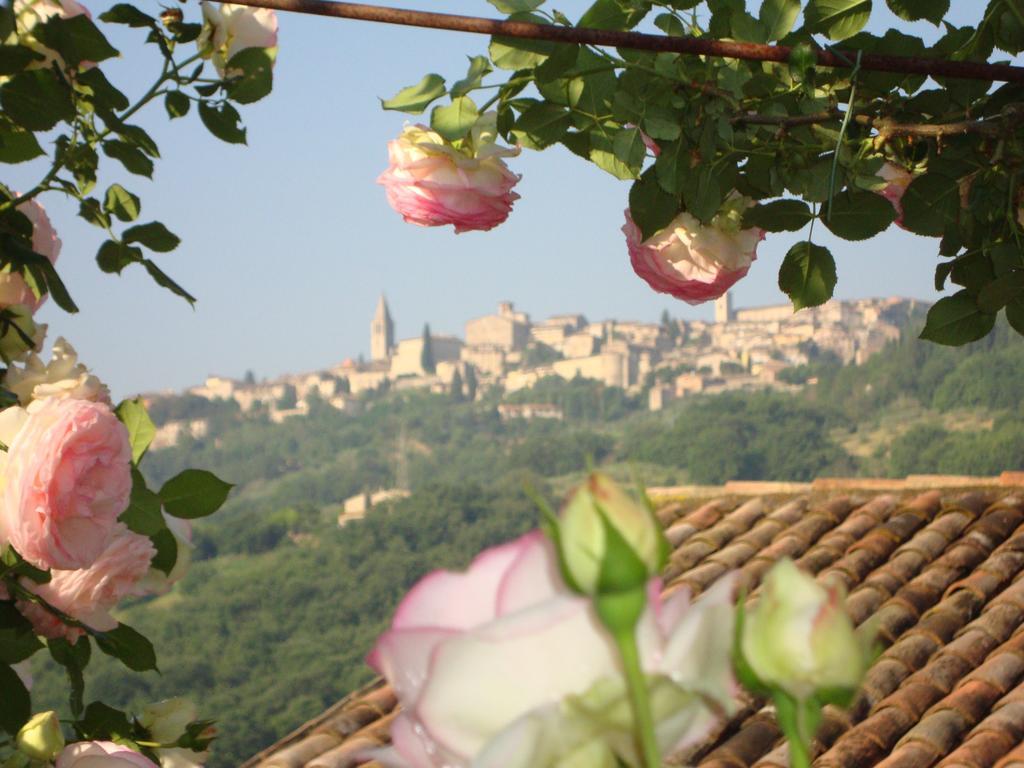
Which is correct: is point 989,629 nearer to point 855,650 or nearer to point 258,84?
point 258,84

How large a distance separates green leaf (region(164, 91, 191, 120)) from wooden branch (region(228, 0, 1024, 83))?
42cm

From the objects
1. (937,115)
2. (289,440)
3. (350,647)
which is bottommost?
(350,647)

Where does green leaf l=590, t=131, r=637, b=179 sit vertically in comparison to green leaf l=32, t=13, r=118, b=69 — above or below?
below

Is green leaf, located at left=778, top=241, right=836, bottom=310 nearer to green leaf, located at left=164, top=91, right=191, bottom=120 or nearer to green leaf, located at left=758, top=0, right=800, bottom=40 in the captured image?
green leaf, located at left=758, top=0, right=800, bottom=40

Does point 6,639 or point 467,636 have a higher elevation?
point 467,636

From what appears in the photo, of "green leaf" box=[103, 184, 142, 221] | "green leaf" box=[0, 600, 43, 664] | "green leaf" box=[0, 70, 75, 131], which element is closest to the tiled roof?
"green leaf" box=[103, 184, 142, 221]

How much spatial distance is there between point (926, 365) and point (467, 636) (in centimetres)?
3769

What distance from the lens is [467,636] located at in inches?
8.8

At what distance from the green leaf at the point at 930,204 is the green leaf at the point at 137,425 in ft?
1.99

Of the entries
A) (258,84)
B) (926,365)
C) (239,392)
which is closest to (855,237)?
(258,84)

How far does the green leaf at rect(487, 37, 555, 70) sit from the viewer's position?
0.91 m

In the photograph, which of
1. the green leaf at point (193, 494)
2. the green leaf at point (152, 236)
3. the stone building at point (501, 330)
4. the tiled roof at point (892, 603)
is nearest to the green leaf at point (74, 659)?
the green leaf at point (193, 494)

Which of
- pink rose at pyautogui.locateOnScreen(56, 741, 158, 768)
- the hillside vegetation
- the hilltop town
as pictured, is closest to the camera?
pink rose at pyautogui.locateOnScreen(56, 741, 158, 768)

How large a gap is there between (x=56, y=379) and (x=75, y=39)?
0.28 meters
